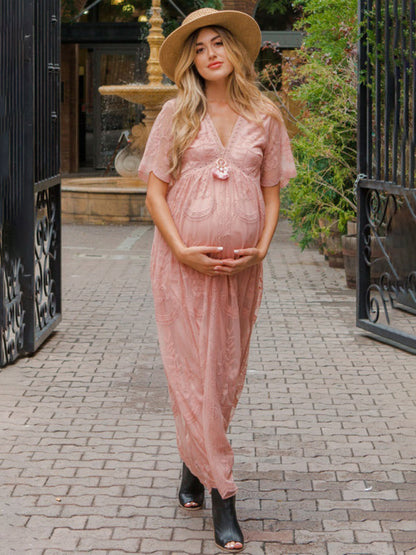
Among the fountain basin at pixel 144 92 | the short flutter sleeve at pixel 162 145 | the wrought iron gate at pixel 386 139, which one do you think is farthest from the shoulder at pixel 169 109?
the fountain basin at pixel 144 92

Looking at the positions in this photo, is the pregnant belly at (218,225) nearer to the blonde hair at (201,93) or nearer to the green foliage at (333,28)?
the blonde hair at (201,93)

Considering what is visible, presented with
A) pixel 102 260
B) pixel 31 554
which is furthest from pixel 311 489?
pixel 102 260

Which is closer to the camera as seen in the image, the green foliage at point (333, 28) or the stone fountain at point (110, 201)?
the green foliage at point (333, 28)

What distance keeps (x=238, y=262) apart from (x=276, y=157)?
54cm

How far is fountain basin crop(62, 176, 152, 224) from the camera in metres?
17.4

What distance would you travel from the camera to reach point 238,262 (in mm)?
4309

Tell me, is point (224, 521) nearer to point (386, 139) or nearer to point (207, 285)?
point (207, 285)

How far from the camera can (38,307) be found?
8188 mm

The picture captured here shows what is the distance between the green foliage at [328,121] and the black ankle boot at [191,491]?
21.5 ft

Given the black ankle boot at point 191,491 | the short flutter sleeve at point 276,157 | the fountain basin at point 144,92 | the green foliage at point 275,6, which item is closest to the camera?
the short flutter sleeve at point 276,157

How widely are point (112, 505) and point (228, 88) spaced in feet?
6.17

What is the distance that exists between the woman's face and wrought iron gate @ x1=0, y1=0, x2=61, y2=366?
316cm

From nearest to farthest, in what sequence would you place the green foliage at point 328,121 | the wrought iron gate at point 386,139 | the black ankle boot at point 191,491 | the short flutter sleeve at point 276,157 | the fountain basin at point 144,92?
the short flutter sleeve at point 276,157 < the black ankle boot at point 191,491 < the wrought iron gate at point 386,139 < the green foliage at point 328,121 < the fountain basin at point 144,92

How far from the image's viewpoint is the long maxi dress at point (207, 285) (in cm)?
436
